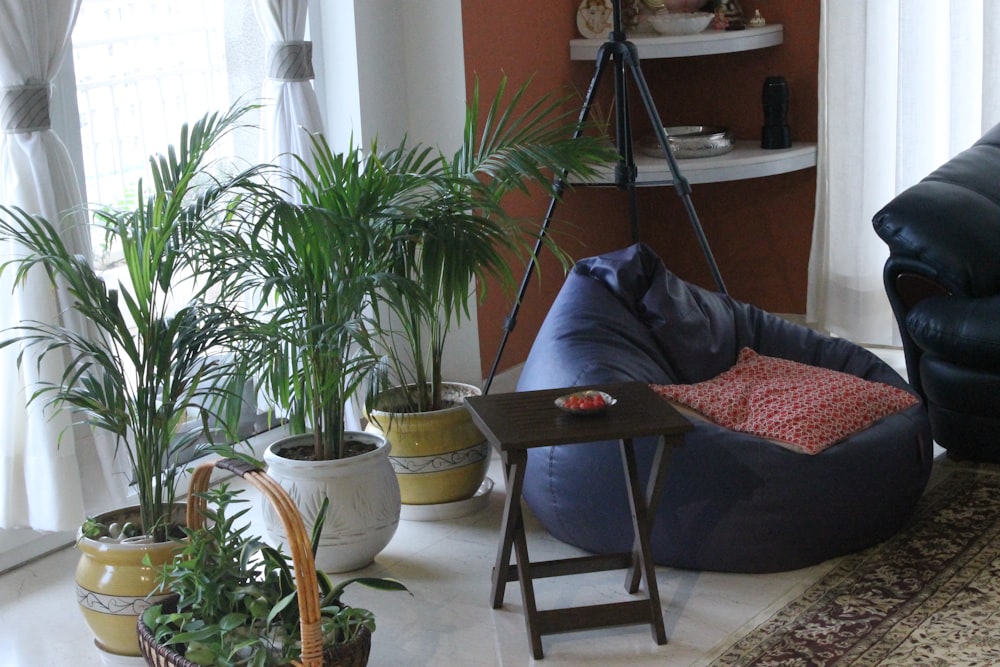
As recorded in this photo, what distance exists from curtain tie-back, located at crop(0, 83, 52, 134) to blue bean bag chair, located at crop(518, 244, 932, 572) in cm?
133

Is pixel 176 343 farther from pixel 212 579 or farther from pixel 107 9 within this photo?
pixel 107 9

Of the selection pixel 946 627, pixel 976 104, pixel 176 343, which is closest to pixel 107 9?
pixel 176 343

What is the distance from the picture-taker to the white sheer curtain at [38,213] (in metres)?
2.81

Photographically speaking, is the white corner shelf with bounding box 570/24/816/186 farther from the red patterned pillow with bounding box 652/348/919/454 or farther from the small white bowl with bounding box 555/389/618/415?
the small white bowl with bounding box 555/389/618/415

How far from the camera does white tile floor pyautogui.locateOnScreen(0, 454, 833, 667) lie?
2543 millimetres

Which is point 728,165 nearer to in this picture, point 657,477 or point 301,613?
point 657,477

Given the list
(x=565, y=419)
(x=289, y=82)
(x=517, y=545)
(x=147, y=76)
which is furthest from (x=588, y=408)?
(x=147, y=76)

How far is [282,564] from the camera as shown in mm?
2348

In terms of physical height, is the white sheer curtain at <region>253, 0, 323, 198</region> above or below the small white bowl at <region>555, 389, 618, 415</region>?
above

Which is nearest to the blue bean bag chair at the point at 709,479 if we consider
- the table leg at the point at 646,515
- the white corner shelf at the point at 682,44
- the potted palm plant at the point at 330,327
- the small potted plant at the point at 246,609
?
the table leg at the point at 646,515

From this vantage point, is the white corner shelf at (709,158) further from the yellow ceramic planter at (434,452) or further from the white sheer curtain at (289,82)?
the yellow ceramic planter at (434,452)

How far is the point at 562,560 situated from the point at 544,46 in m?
2.24

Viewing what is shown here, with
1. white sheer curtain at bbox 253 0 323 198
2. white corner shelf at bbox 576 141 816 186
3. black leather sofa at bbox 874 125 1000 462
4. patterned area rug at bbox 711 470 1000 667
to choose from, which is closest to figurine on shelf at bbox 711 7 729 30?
white corner shelf at bbox 576 141 816 186

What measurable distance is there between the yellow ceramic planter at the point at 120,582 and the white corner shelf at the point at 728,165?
228 centimetres
